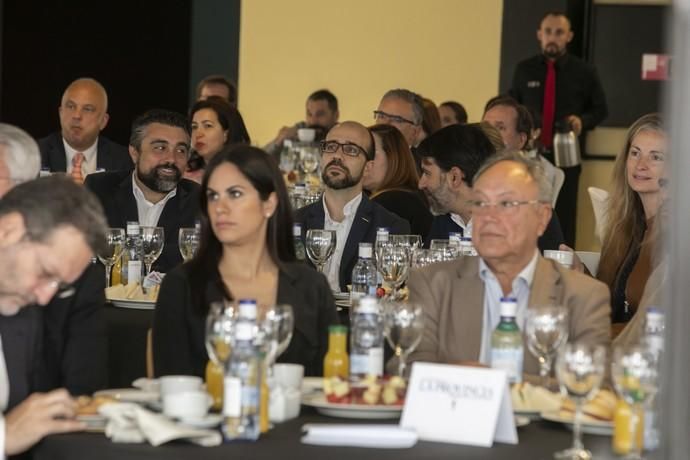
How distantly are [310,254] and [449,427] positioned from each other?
9.94 ft

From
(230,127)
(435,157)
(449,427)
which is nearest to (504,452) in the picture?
(449,427)

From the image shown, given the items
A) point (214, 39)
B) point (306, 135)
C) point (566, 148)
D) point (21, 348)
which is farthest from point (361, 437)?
point (214, 39)

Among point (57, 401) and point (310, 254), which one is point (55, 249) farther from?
point (310, 254)

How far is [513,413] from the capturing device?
330cm

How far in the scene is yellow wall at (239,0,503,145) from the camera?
13109mm

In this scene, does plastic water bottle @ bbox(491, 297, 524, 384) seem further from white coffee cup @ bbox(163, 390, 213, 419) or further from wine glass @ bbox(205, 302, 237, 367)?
white coffee cup @ bbox(163, 390, 213, 419)

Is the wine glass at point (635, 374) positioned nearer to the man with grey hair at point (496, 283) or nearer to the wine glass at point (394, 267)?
the man with grey hair at point (496, 283)

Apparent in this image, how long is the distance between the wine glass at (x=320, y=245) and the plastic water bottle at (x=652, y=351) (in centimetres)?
258

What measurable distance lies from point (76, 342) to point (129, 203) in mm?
3303

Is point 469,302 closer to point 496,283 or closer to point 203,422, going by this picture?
point 496,283

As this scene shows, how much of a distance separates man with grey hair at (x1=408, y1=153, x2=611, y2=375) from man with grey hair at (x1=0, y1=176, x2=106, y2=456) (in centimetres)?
130

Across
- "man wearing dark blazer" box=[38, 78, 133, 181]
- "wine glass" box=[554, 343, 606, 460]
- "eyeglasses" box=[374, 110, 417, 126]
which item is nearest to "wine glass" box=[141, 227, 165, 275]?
"wine glass" box=[554, 343, 606, 460]

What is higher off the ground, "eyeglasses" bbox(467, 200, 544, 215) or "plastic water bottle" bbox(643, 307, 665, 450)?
"eyeglasses" bbox(467, 200, 544, 215)

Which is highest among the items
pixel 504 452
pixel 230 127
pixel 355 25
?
pixel 355 25
